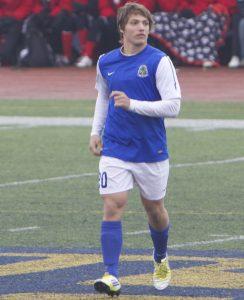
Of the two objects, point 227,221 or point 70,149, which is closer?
point 227,221

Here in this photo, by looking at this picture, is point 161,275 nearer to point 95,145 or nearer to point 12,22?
point 95,145

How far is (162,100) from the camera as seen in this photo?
8133 mm

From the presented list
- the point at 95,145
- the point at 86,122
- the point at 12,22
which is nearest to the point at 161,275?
the point at 95,145

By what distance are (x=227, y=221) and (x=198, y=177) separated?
2.75 meters

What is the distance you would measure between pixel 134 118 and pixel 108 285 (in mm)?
1029

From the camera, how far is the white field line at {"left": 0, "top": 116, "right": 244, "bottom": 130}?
1871 cm

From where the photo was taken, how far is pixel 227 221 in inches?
435

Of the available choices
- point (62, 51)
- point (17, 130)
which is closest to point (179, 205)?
point (17, 130)

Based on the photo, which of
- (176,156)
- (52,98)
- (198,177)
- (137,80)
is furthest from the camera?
(52,98)

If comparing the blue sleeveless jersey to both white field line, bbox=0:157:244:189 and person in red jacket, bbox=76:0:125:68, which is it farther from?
person in red jacket, bbox=76:0:125:68

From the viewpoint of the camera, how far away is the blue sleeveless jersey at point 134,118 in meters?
8.16

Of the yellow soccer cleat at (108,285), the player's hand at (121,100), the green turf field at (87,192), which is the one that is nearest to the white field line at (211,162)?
the green turf field at (87,192)

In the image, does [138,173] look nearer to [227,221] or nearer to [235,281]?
[235,281]

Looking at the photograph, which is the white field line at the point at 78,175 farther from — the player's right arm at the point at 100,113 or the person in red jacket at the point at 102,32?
the person in red jacket at the point at 102,32
